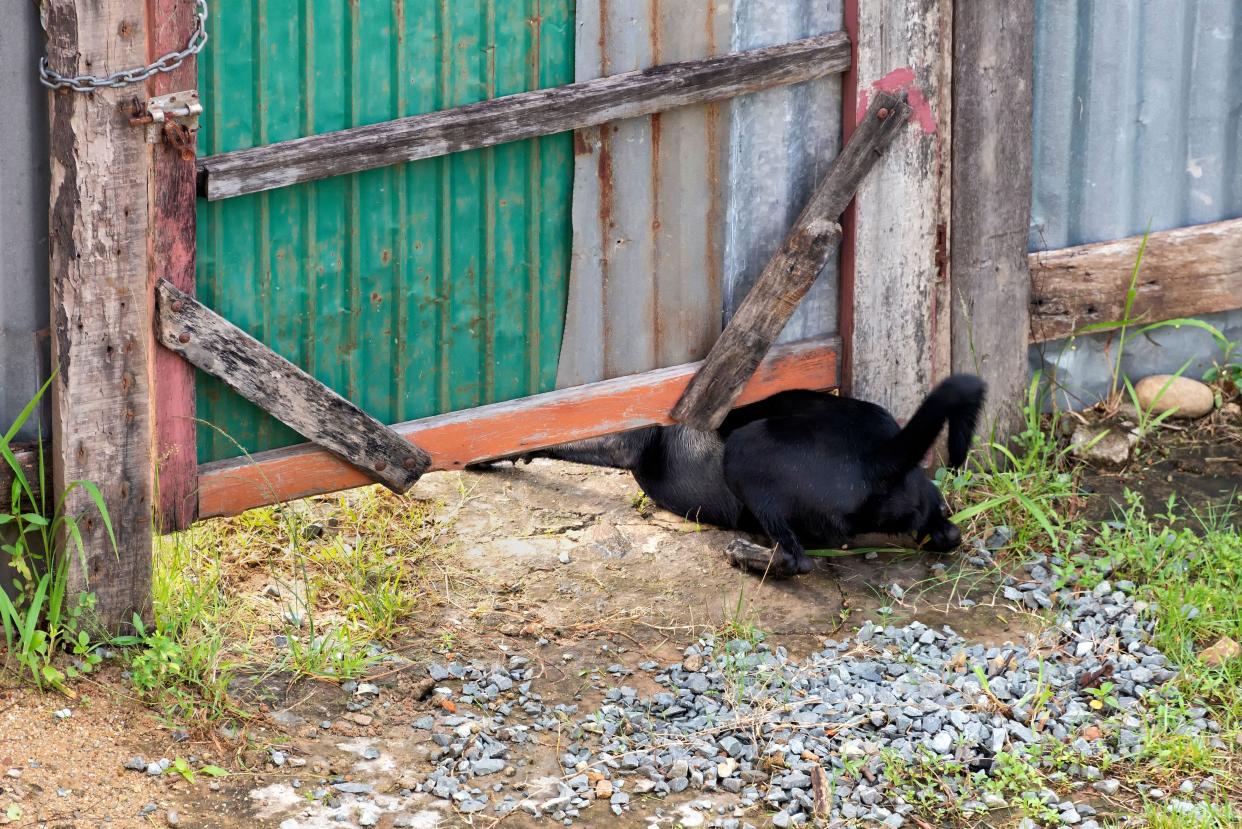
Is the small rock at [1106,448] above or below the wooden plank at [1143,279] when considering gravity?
below

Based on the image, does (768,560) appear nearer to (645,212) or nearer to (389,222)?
(645,212)

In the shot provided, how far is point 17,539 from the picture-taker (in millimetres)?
4219

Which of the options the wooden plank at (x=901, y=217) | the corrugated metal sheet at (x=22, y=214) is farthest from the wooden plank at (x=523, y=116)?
the corrugated metal sheet at (x=22, y=214)

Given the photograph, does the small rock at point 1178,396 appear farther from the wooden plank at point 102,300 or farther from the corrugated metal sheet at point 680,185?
the wooden plank at point 102,300

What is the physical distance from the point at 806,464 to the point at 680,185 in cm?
102

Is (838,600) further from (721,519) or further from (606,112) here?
(606,112)

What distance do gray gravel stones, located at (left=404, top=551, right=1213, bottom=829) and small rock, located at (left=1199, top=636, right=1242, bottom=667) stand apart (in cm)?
12

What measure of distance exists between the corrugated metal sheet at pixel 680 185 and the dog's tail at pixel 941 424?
0.80m

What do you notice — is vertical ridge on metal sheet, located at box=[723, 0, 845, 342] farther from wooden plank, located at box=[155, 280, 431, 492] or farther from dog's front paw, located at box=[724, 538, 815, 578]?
wooden plank, located at box=[155, 280, 431, 492]

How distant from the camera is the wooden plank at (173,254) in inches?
159

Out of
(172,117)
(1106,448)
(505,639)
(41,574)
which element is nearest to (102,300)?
(172,117)

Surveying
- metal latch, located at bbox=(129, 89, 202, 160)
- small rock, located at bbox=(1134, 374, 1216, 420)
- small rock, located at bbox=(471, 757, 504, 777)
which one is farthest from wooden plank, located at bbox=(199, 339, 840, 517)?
small rock, located at bbox=(1134, 374, 1216, 420)

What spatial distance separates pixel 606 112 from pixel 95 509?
1951mm

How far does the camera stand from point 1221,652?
4457 mm
